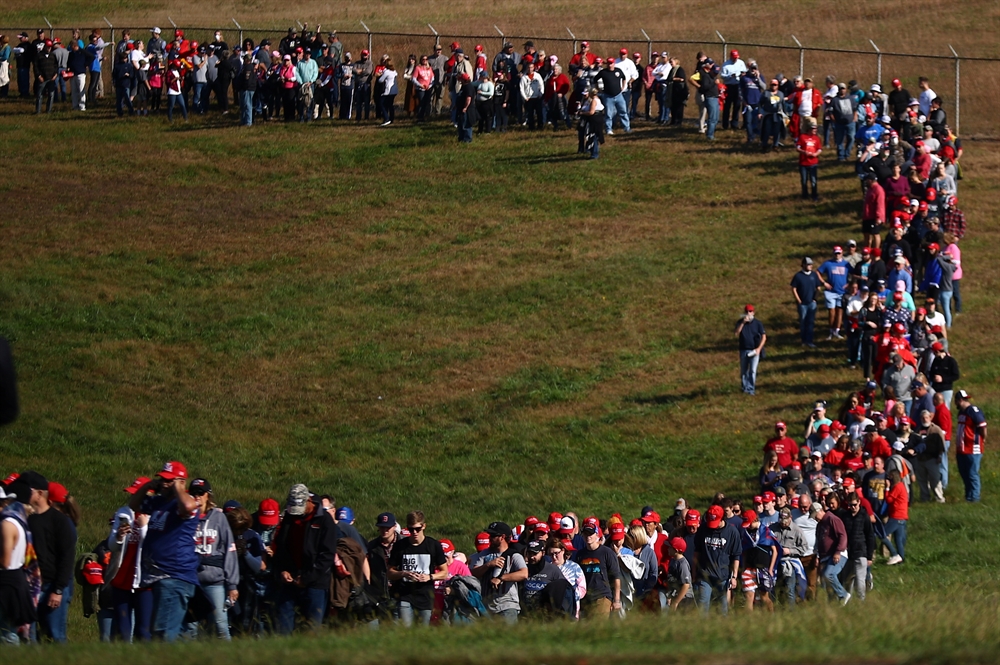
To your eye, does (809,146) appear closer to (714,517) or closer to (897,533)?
(897,533)

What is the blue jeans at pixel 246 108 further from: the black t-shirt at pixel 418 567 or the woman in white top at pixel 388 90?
the black t-shirt at pixel 418 567

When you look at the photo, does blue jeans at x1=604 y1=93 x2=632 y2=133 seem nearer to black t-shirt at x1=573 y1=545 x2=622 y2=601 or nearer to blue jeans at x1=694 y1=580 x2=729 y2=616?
blue jeans at x1=694 y1=580 x2=729 y2=616

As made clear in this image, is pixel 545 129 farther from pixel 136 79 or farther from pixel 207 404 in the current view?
pixel 207 404

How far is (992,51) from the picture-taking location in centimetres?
4966

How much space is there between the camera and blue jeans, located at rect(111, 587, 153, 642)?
1168cm

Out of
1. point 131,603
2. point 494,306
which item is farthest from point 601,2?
point 131,603

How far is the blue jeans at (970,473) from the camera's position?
20.4 m

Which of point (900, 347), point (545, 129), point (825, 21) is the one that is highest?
point (825, 21)

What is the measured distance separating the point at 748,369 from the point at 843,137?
500 inches

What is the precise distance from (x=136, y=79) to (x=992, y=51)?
1137 inches

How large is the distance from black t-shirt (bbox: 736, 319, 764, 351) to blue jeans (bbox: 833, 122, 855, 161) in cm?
1216

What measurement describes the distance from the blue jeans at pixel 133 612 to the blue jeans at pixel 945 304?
18736mm

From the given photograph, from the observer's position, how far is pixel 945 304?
27.0 m

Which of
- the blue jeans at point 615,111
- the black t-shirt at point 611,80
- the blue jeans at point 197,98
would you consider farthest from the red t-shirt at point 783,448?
the blue jeans at point 197,98
